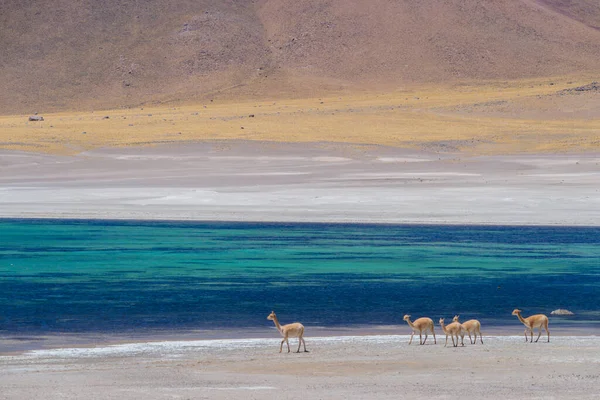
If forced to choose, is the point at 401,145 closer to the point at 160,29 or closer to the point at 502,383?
the point at 502,383

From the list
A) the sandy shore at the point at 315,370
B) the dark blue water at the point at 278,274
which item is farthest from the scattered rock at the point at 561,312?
the sandy shore at the point at 315,370

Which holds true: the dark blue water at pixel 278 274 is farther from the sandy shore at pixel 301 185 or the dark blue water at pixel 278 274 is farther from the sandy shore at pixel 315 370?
the sandy shore at pixel 301 185

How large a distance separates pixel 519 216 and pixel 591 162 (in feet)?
49.5

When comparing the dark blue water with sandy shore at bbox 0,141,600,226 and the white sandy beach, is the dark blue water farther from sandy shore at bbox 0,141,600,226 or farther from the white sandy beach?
sandy shore at bbox 0,141,600,226

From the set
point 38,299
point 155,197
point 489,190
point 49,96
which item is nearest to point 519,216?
point 489,190

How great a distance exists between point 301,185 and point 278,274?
691 inches

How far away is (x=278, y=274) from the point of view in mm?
20203

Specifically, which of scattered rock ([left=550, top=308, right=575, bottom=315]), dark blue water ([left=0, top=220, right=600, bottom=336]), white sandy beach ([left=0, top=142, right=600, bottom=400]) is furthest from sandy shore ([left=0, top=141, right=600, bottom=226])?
scattered rock ([left=550, top=308, right=575, bottom=315])

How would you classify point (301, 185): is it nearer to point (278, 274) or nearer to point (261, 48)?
point (278, 274)

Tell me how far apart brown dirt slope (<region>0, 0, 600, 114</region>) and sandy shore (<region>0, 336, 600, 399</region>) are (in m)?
82.2

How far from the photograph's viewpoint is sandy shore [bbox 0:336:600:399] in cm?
1030

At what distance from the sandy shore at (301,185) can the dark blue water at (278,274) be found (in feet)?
6.90

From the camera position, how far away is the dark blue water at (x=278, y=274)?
617 inches

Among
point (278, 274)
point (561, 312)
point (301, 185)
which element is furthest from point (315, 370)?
point (301, 185)
